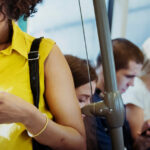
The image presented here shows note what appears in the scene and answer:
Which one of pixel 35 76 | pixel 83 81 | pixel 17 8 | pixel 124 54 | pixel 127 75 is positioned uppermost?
pixel 17 8

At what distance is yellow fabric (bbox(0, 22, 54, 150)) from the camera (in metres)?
0.66

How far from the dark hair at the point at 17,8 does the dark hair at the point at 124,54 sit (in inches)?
27.0

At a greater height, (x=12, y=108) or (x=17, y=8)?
(x=17, y=8)

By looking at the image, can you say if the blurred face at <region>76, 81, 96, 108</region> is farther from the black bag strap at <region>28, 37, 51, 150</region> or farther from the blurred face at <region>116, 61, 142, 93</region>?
the blurred face at <region>116, 61, 142, 93</region>

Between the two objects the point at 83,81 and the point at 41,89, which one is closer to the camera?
the point at 41,89

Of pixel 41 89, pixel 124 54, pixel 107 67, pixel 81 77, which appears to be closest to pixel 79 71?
pixel 81 77

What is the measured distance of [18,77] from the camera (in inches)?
27.5

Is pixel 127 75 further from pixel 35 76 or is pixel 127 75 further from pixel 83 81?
pixel 35 76

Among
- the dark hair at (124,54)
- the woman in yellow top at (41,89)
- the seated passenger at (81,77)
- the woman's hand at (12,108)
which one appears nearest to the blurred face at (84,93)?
the seated passenger at (81,77)

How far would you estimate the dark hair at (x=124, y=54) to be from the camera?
1.40 m

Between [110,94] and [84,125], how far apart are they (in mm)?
246

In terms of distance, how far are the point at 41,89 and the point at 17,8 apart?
0.23m

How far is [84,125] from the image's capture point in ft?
2.55

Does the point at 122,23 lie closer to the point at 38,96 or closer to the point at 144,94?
the point at 144,94
